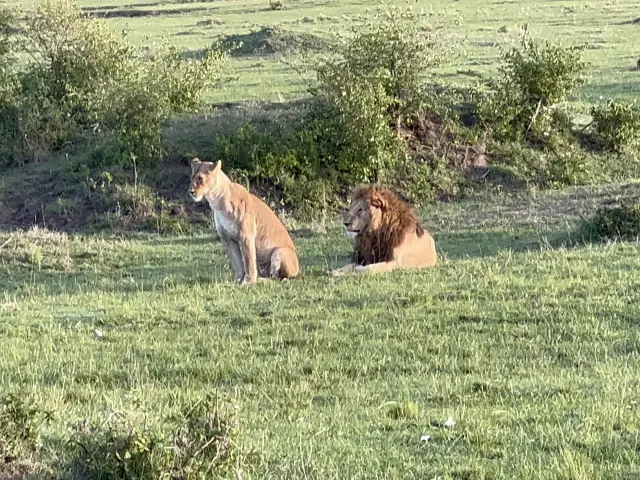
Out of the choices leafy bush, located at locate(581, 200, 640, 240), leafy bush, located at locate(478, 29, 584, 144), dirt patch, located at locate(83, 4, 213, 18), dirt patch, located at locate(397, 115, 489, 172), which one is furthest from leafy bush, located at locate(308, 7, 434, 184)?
dirt patch, located at locate(83, 4, 213, 18)

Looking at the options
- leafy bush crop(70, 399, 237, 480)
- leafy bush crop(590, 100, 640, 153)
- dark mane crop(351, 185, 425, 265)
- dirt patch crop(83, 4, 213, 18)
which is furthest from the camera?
dirt patch crop(83, 4, 213, 18)

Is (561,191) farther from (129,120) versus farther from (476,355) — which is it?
(476,355)

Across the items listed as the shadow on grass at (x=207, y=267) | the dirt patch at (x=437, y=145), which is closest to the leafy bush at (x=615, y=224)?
the shadow on grass at (x=207, y=267)

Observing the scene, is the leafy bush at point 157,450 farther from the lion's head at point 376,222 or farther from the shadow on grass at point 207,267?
the lion's head at point 376,222

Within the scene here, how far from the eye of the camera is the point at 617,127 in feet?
76.1

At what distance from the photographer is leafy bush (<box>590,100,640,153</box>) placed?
23.1 m

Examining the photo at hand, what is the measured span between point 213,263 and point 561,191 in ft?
28.4

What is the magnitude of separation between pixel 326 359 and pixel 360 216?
4580 mm

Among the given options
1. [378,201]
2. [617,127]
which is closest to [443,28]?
[617,127]

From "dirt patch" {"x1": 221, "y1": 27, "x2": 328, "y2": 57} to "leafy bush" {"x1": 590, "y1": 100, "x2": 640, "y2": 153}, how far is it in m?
14.7

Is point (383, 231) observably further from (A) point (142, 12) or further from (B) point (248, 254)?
(A) point (142, 12)

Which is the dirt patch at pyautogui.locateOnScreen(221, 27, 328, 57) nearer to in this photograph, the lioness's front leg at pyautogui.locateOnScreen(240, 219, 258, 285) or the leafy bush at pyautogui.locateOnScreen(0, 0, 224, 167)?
the leafy bush at pyautogui.locateOnScreen(0, 0, 224, 167)

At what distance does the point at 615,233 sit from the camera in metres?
14.9

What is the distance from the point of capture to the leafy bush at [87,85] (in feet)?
72.2
